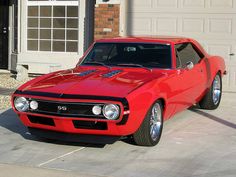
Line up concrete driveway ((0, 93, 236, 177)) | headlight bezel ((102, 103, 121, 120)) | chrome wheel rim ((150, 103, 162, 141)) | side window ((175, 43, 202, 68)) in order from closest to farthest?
concrete driveway ((0, 93, 236, 177)) < headlight bezel ((102, 103, 121, 120)) < chrome wheel rim ((150, 103, 162, 141)) < side window ((175, 43, 202, 68))

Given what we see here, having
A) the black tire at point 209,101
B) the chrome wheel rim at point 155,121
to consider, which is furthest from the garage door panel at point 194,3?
the chrome wheel rim at point 155,121

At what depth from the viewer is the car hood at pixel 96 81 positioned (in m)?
6.48

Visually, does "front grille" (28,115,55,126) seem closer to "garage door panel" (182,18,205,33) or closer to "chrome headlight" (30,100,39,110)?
"chrome headlight" (30,100,39,110)

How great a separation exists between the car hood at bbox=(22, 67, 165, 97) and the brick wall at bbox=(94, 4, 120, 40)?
4.88 meters

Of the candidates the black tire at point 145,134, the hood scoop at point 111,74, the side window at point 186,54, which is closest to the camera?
the black tire at point 145,134

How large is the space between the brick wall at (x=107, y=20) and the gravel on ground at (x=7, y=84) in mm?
2331

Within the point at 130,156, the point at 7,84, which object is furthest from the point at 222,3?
the point at 130,156

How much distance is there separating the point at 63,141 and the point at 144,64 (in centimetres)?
167

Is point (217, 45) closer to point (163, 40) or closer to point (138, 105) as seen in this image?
point (163, 40)

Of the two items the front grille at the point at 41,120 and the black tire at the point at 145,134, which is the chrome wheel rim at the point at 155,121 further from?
the front grille at the point at 41,120

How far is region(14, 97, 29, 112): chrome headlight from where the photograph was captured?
22.1 feet

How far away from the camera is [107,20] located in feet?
41.3

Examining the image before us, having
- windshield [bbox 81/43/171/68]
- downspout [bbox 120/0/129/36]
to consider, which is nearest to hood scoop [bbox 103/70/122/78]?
windshield [bbox 81/43/171/68]

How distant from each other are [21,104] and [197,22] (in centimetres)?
624
